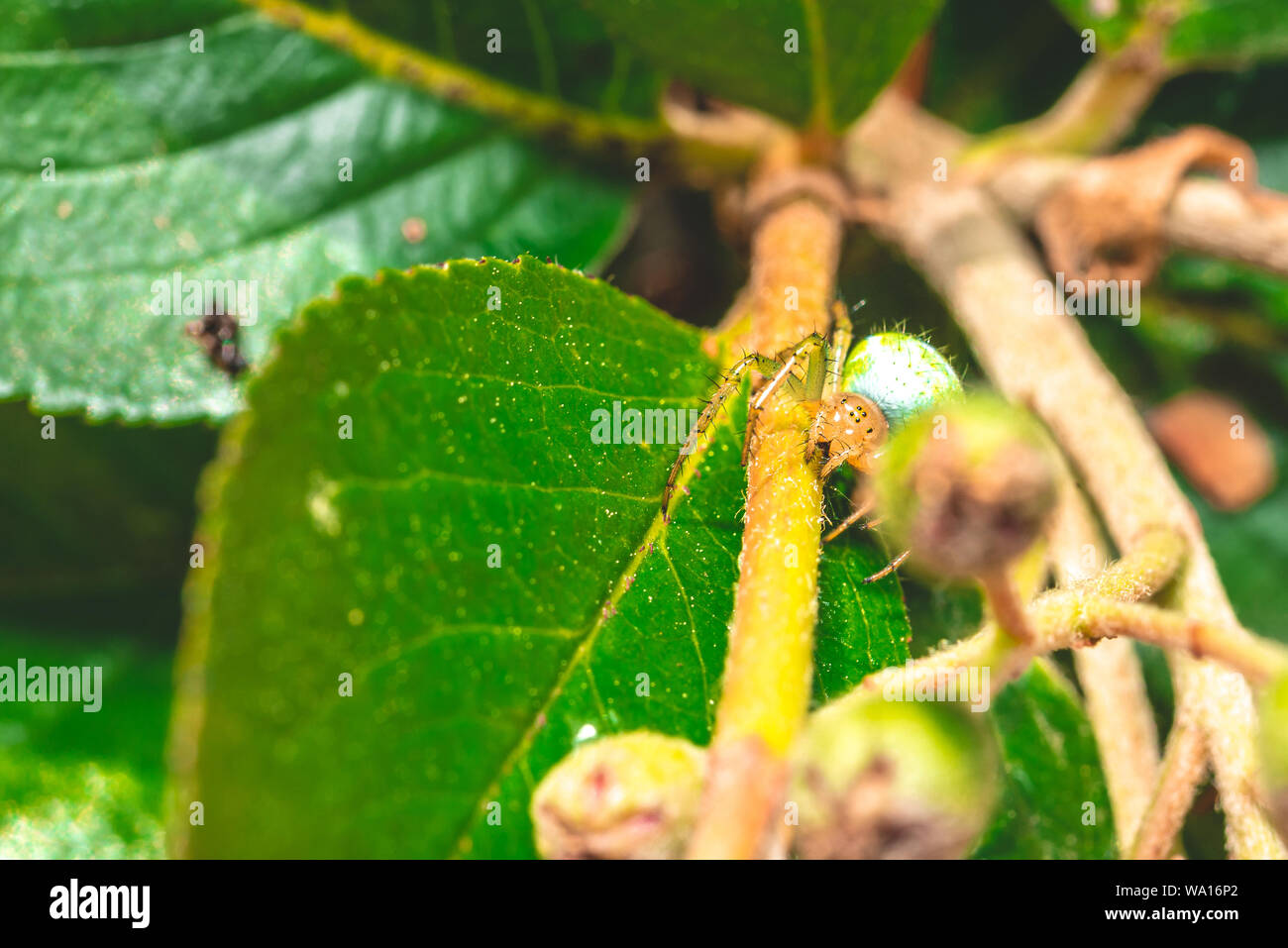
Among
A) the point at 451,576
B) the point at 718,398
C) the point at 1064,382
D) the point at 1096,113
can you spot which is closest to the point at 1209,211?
the point at 1096,113

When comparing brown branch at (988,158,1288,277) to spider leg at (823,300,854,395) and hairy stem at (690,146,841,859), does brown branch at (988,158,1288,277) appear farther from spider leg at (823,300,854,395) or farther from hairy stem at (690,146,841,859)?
hairy stem at (690,146,841,859)

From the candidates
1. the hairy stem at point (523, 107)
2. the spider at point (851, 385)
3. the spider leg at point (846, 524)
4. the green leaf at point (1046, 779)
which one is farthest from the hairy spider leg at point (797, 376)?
the hairy stem at point (523, 107)

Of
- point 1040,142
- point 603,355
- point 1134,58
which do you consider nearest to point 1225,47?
point 1134,58

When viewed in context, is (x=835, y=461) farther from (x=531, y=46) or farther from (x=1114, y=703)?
(x=531, y=46)

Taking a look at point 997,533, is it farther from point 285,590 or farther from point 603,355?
point 603,355

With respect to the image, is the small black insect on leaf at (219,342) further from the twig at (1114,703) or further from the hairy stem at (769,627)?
the twig at (1114,703)

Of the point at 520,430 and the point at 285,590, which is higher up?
the point at 520,430
